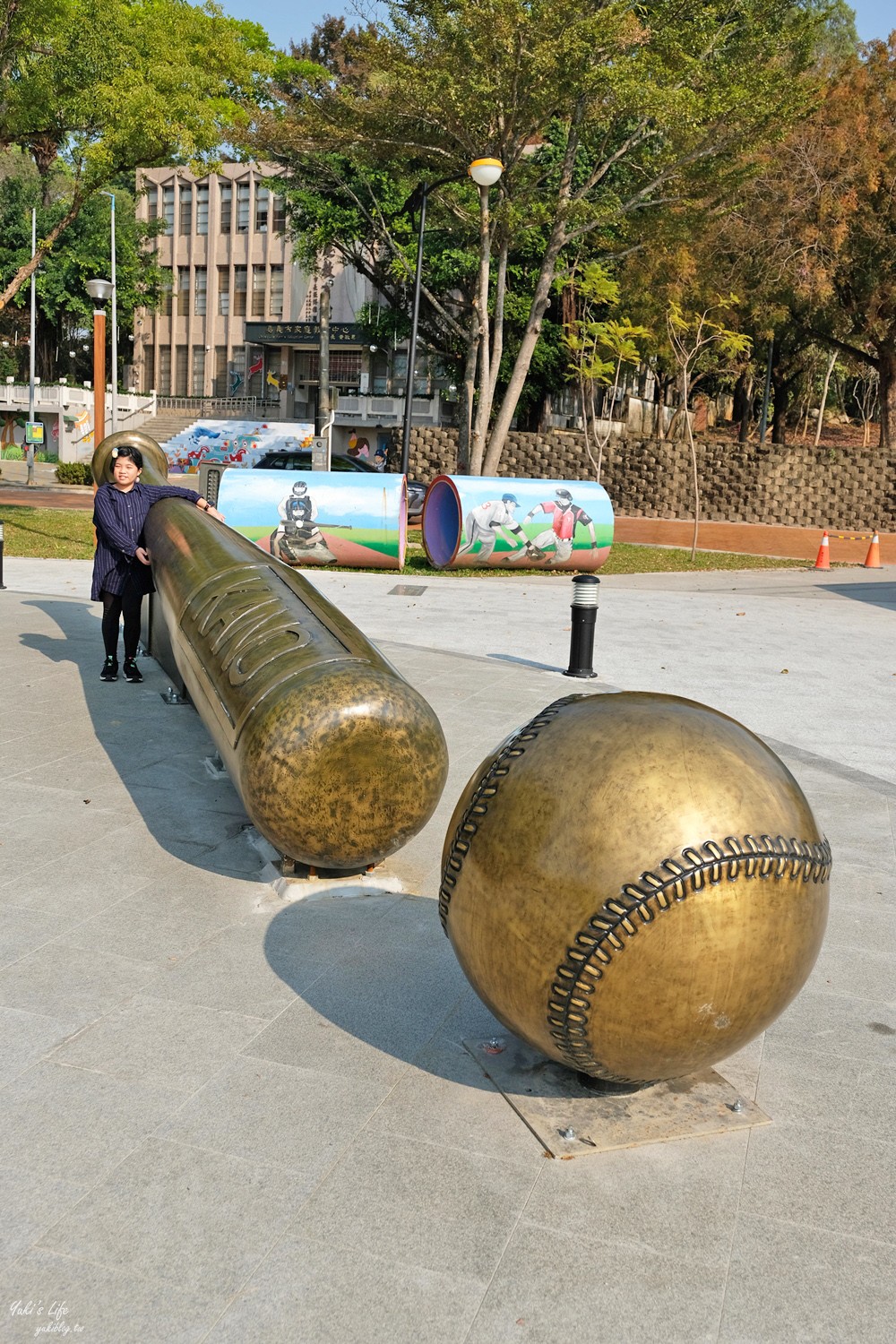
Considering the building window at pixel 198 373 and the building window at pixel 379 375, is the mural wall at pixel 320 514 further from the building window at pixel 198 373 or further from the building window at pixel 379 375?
the building window at pixel 198 373

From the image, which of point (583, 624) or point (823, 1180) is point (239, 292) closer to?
point (583, 624)

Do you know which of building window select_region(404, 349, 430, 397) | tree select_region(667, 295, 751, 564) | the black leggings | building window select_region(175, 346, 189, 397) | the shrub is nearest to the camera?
the black leggings

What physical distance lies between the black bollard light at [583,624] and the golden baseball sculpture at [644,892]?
6.45m

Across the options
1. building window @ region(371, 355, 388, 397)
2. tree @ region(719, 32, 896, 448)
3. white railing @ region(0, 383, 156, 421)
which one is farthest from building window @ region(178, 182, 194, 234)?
tree @ region(719, 32, 896, 448)

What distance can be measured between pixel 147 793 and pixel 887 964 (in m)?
4.10

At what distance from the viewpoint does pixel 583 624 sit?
9.95 meters

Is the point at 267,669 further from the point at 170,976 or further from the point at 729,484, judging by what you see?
the point at 729,484

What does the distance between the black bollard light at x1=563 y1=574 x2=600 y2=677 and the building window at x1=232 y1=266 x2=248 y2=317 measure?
58598mm

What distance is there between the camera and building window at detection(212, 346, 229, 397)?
64188mm

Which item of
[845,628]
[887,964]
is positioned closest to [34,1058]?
[887,964]

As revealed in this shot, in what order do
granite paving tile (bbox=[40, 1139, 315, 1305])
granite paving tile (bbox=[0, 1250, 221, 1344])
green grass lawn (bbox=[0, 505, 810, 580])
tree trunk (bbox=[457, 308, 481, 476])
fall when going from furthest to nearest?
tree trunk (bbox=[457, 308, 481, 476]) → green grass lawn (bbox=[0, 505, 810, 580]) → granite paving tile (bbox=[40, 1139, 315, 1305]) → granite paving tile (bbox=[0, 1250, 221, 1344])

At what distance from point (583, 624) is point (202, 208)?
60775 mm

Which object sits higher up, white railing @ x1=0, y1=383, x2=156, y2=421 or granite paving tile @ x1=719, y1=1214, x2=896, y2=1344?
white railing @ x1=0, y1=383, x2=156, y2=421

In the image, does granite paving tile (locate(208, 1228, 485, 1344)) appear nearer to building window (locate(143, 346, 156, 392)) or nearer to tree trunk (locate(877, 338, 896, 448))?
tree trunk (locate(877, 338, 896, 448))
